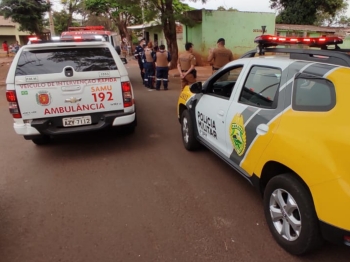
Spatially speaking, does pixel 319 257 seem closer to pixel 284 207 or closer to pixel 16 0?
pixel 284 207

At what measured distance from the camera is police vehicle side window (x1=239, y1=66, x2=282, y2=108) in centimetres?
272

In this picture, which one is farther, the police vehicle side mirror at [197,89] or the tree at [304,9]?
the tree at [304,9]

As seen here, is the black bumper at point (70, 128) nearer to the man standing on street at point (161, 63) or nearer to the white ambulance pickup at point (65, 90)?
the white ambulance pickup at point (65, 90)

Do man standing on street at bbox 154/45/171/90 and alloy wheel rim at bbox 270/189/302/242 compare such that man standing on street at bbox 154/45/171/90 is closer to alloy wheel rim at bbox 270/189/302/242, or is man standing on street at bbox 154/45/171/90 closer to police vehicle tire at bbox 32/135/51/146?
police vehicle tire at bbox 32/135/51/146

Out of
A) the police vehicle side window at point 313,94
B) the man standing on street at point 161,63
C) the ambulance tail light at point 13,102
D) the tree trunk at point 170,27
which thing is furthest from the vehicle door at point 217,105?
the tree trunk at point 170,27

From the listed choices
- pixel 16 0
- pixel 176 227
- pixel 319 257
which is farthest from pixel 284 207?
pixel 16 0

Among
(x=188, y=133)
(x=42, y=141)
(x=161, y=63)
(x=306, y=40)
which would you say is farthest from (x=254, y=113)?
(x=161, y=63)

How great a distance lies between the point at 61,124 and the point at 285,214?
3.39 metres

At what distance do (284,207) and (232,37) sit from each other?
1737 cm

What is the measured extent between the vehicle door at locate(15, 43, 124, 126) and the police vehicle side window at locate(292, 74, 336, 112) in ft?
9.27

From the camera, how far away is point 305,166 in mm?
2104

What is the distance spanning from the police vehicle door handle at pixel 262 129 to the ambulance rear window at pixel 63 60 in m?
2.74

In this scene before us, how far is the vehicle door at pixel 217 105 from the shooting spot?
11.3 ft

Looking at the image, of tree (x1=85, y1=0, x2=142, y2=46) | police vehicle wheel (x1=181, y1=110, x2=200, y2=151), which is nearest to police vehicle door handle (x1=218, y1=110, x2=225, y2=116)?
police vehicle wheel (x1=181, y1=110, x2=200, y2=151)
